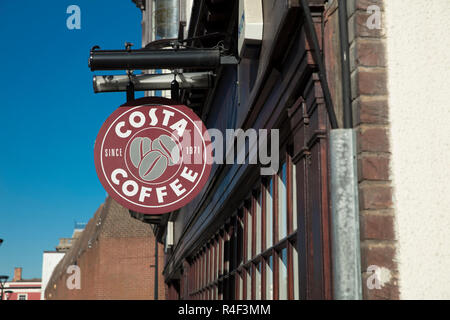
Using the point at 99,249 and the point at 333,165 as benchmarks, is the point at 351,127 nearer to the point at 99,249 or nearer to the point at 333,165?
the point at 333,165

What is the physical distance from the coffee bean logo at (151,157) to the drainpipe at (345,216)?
2688 mm

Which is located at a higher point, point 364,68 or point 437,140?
point 364,68

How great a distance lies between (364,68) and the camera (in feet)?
10.5

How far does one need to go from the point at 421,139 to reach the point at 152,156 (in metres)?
2.95

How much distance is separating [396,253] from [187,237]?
9.74m

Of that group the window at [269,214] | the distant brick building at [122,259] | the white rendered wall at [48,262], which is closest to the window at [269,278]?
the window at [269,214]

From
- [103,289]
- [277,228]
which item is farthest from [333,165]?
[103,289]

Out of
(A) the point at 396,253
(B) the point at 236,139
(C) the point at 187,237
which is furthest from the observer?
(C) the point at 187,237

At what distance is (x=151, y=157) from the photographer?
5.67 meters

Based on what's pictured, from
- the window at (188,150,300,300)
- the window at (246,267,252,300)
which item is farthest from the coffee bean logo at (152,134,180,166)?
the window at (246,267,252,300)

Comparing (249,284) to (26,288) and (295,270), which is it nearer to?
(295,270)

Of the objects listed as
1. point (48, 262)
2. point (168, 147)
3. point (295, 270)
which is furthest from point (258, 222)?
point (48, 262)

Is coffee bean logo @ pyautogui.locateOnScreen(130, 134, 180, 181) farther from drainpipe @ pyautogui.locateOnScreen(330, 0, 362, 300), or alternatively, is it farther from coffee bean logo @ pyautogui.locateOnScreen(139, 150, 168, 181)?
drainpipe @ pyautogui.locateOnScreen(330, 0, 362, 300)
